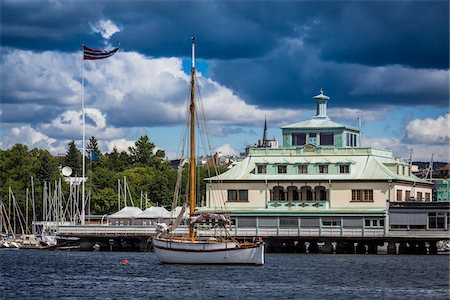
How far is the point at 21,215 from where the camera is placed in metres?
184

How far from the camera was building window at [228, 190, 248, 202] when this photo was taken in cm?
13088

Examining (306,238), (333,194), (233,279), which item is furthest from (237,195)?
(233,279)

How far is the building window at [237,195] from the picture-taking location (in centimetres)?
13088

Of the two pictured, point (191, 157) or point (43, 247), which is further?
point (43, 247)

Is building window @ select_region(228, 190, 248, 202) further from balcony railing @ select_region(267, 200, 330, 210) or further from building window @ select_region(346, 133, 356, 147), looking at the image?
building window @ select_region(346, 133, 356, 147)

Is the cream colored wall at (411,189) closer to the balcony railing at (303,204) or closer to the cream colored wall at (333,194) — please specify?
the cream colored wall at (333,194)

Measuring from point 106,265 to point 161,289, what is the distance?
26.5 meters

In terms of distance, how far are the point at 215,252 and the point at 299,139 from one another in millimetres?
46077

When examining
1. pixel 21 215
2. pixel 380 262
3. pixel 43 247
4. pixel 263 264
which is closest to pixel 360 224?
pixel 380 262

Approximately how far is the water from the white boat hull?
2.67 feet

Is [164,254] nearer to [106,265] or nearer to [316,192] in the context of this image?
[106,265]

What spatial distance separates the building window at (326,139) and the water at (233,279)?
27132 mm

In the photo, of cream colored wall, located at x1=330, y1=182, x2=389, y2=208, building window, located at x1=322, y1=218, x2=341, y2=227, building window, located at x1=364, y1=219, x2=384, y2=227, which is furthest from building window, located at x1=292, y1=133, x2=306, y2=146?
building window, located at x1=364, y1=219, x2=384, y2=227

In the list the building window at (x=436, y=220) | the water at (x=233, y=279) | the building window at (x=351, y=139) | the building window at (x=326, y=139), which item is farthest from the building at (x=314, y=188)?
the water at (x=233, y=279)
